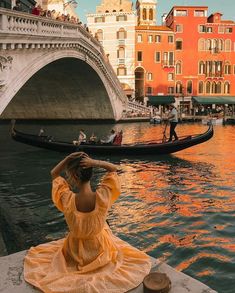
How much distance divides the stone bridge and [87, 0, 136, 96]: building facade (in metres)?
7.09

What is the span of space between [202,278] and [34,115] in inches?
991

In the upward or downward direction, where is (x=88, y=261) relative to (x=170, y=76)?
downward

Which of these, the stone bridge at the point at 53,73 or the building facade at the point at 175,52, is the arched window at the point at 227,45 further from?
the stone bridge at the point at 53,73

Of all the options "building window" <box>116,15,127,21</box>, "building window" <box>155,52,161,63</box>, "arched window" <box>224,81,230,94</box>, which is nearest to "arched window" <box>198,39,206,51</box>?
"building window" <box>155,52,161,63</box>

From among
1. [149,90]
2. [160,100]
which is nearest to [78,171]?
[160,100]

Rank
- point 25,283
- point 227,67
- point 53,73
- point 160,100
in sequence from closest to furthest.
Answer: point 25,283 < point 53,73 < point 160,100 < point 227,67

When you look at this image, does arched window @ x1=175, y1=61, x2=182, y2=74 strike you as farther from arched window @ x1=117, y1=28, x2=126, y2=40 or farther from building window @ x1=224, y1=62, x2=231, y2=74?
arched window @ x1=117, y1=28, x2=126, y2=40

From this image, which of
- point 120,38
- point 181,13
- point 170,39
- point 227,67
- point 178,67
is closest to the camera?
point 181,13

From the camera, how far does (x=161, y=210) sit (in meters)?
7.66

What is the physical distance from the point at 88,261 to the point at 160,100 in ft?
109

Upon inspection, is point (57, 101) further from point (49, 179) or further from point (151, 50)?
point (49, 179)

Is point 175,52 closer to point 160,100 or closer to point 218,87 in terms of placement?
point 160,100

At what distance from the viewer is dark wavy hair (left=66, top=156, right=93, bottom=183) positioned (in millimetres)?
3357

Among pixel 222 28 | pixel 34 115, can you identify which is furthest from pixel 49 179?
pixel 222 28
